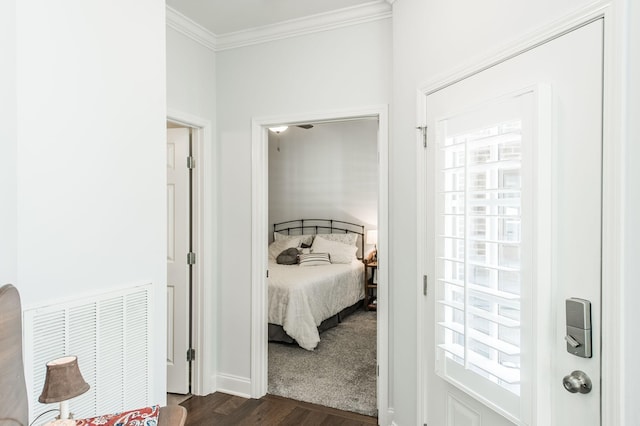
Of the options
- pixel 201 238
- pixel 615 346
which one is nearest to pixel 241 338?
pixel 201 238

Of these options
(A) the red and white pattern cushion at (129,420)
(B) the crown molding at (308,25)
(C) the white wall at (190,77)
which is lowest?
(A) the red and white pattern cushion at (129,420)

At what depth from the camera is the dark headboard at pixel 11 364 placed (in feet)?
3.77

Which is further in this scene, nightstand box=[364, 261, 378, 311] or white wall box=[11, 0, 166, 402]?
nightstand box=[364, 261, 378, 311]

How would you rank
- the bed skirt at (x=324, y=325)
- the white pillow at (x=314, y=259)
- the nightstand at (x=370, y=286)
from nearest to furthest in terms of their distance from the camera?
the bed skirt at (x=324, y=325), the white pillow at (x=314, y=259), the nightstand at (x=370, y=286)

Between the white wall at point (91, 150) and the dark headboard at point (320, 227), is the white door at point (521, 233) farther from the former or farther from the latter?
the dark headboard at point (320, 227)

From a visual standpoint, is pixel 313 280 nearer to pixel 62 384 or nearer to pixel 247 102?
pixel 247 102

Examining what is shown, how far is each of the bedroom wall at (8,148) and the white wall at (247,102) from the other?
1802 mm

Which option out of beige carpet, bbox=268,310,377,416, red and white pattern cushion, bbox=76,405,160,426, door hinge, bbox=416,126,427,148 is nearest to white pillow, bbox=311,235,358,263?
beige carpet, bbox=268,310,377,416

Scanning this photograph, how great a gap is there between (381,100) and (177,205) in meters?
1.79

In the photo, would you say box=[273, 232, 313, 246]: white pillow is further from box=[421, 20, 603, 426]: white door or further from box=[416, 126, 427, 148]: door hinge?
box=[421, 20, 603, 426]: white door

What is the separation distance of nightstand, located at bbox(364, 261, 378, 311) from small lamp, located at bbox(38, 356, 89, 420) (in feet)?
15.0

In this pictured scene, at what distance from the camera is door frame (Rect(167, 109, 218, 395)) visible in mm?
3152

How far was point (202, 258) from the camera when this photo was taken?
315 cm

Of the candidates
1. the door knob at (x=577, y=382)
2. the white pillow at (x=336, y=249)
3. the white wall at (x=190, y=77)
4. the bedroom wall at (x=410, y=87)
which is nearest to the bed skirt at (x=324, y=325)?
the white pillow at (x=336, y=249)
